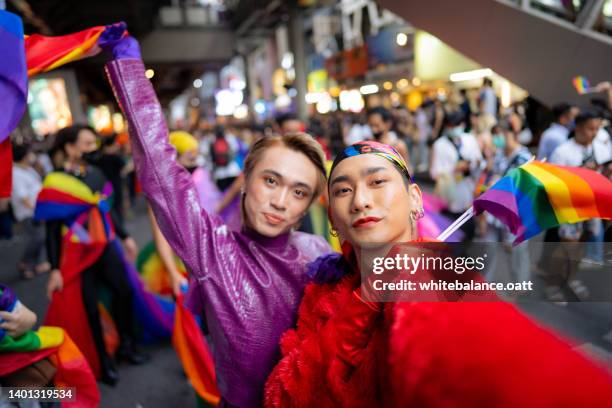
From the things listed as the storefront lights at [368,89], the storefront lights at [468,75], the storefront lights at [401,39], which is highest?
the storefront lights at [401,39]

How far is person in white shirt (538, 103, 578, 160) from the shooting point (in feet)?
13.5

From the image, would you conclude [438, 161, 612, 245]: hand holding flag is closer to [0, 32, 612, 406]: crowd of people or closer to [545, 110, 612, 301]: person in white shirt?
[0, 32, 612, 406]: crowd of people

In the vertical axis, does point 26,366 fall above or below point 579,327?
above

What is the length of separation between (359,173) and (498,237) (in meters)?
3.75

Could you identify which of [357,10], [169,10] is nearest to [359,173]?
[169,10]

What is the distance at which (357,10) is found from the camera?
65.7ft

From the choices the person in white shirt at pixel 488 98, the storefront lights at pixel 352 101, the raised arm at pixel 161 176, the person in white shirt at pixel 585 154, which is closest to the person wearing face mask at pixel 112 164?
the raised arm at pixel 161 176

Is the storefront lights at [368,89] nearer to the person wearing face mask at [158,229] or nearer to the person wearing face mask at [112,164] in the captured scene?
the person wearing face mask at [112,164]

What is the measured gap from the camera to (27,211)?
20.5 feet

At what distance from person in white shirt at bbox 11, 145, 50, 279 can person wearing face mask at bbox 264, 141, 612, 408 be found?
5.81m

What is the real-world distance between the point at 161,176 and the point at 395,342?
3.04ft

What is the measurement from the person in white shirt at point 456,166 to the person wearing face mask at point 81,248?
139 inches

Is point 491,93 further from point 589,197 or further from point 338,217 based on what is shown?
point 338,217

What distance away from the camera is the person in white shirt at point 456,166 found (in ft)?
15.4
